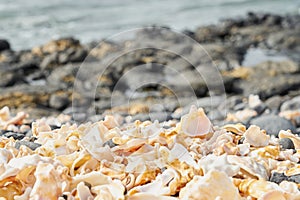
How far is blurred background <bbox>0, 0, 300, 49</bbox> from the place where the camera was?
42.5 ft

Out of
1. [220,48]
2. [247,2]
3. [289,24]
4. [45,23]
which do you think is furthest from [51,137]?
[247,2]

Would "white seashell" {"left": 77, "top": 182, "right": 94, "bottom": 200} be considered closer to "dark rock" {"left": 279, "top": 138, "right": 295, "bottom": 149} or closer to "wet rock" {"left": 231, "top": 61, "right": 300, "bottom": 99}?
"dark rock" {"left": 279, "top": 138, "right": 295, "bottom": 149}

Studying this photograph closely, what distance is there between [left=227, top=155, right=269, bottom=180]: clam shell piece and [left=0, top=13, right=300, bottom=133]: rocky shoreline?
1.41 m

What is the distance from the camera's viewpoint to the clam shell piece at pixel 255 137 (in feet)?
6.59

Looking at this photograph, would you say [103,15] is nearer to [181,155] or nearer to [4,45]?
[4,45]

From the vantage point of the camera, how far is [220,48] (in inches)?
391

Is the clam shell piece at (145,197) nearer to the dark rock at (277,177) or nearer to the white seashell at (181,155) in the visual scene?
the white seashell at (181,155)

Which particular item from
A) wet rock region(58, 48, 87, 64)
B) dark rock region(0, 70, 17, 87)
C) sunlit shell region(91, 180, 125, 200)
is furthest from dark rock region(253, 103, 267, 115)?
wet rock region(58, 48, 87, 64)

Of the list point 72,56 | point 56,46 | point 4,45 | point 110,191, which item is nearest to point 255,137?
point 110,191

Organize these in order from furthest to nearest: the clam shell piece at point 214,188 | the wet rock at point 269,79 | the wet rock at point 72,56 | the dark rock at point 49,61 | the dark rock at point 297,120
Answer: the wet rock at point 72,56, the dark rock at point 49,61, the wet rock at point 269,79, the dark rock at point 297,120, the clam shell piece at point 214,188

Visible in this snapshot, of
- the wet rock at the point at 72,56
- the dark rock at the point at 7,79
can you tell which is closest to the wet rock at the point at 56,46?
the wet rock at the point at 72,56

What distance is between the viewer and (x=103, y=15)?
49.5 ft

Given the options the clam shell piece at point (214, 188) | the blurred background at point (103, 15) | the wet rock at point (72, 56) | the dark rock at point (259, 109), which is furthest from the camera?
the blurred background at point (103, 15)

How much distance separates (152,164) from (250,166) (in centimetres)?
32
